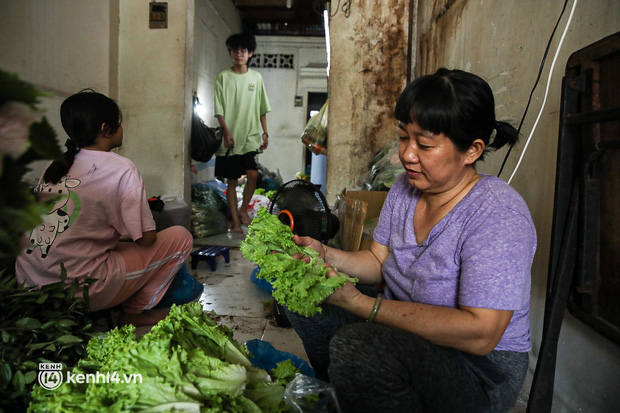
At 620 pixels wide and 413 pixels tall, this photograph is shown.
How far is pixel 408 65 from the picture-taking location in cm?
525

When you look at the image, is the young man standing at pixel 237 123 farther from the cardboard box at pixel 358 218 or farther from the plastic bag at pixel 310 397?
the plastic bag at pixel 310 397

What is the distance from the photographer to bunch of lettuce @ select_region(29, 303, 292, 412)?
45.3 inches

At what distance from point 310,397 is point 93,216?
1.82 m

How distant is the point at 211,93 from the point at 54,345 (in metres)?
9.19

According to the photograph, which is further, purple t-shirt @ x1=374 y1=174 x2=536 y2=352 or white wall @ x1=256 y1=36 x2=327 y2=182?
Answer: white wall @ x1=256 y1=36 x2=327 y2=182

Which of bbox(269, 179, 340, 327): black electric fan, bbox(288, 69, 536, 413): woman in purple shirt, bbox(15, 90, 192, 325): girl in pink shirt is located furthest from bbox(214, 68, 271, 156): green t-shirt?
bbox(288, 69, 536, 413): woman in purple shirt

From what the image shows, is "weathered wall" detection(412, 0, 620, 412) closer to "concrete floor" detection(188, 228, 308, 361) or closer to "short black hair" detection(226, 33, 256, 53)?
"concrete floor" detection(188, 228, 308, 361)

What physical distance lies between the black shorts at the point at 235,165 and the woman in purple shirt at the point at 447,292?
4624 mm

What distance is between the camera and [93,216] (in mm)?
2588

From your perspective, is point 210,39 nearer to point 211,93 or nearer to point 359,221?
point 211,93

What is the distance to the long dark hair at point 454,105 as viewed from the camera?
1522mm

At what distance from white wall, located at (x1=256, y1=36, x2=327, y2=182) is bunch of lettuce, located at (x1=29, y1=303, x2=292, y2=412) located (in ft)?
38.8

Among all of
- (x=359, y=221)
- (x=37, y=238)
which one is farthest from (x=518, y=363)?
(x=37, y=238)

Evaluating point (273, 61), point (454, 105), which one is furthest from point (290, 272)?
point (273, 61)
